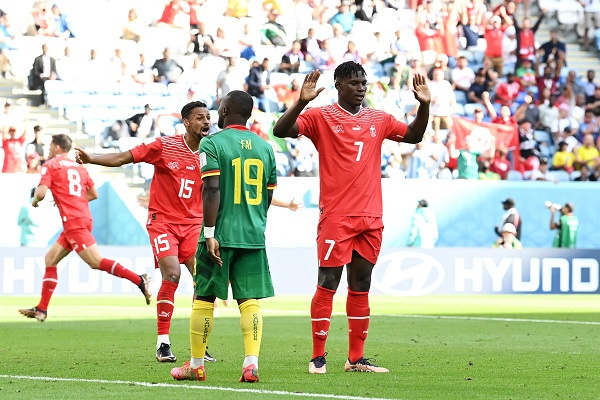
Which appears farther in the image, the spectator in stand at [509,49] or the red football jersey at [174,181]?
the spectator in stand at [509,49]

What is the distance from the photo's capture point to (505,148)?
1051 inches

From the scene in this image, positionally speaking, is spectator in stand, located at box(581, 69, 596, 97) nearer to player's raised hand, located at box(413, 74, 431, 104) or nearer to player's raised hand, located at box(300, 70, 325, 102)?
player's raised hand, located at box(413, 74, 431, 104)

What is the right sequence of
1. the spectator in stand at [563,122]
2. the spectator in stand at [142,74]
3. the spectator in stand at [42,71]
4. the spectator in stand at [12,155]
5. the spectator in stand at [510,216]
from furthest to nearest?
the spectator in stand at [563,122] < the spectator in stand at [142,74] < the spectator in stand at [42,71] < the spectator in stand at [510,216] < the spectator in stand at [12,155]

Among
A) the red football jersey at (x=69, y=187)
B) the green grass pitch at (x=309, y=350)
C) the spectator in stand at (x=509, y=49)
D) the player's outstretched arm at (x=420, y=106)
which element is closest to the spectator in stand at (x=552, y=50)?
the spectator in stand at (x=509, y=49)

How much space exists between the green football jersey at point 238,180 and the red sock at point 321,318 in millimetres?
974

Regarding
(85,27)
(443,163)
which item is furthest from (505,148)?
(85,27)

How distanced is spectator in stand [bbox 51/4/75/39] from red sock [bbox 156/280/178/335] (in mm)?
17914

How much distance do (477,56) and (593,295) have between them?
8.86m

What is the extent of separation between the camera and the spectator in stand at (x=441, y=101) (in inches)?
1071

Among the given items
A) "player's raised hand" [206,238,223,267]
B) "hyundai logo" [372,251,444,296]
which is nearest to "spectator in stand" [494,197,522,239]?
"hyundai logo" [372,251,444,296]

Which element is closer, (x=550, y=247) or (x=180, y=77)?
(x=550, y=247)

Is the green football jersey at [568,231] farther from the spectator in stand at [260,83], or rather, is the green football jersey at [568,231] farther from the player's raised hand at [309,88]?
the player's raised hand at [309,88]

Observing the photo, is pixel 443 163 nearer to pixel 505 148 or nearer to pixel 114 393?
pixel 505 148

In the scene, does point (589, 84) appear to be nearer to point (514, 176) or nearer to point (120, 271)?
point (514, 176)
